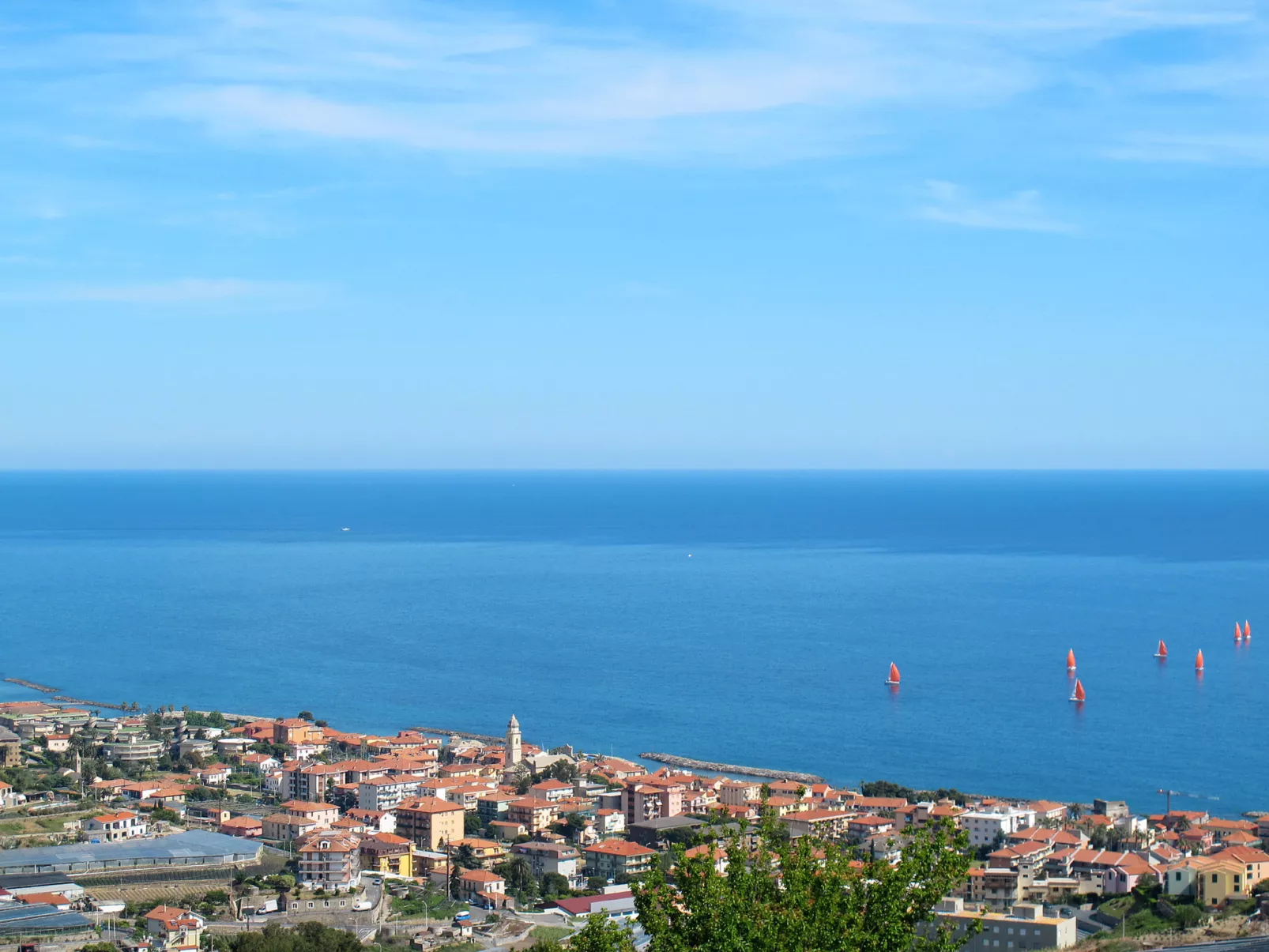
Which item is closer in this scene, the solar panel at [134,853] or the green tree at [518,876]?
the solar panel at [134,853]

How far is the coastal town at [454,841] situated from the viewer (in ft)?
50.7

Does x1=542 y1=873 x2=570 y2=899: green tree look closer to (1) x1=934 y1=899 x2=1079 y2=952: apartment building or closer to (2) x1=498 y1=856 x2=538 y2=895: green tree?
(2) x1=498 y1=856 x2=538 y2=895: green tree

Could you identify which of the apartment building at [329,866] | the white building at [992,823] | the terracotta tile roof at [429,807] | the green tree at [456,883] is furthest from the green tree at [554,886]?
the white building at [992,823]

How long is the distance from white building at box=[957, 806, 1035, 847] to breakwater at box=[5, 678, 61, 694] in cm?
2261

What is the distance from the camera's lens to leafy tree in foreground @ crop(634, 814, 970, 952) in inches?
245

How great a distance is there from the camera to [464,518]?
329 ft

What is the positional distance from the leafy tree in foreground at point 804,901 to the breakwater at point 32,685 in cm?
2978

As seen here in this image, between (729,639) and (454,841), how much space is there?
20.3 metres

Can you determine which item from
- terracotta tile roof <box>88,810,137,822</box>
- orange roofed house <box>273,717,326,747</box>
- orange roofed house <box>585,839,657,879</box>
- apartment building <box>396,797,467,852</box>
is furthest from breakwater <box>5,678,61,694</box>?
orange roofed house <box>585,839,657,879</box>

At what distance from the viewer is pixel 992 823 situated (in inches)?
758

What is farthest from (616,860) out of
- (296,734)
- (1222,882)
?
(296,734)

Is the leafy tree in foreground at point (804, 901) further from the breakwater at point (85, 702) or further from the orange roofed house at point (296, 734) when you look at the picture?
the breakwater at point (85, 702)

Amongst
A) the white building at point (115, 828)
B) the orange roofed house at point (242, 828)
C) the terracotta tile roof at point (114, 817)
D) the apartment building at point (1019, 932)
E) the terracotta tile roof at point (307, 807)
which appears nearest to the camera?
the apartment building at point (1019, 932)

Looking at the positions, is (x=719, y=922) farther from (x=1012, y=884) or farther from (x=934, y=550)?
(x=934, y=550)
